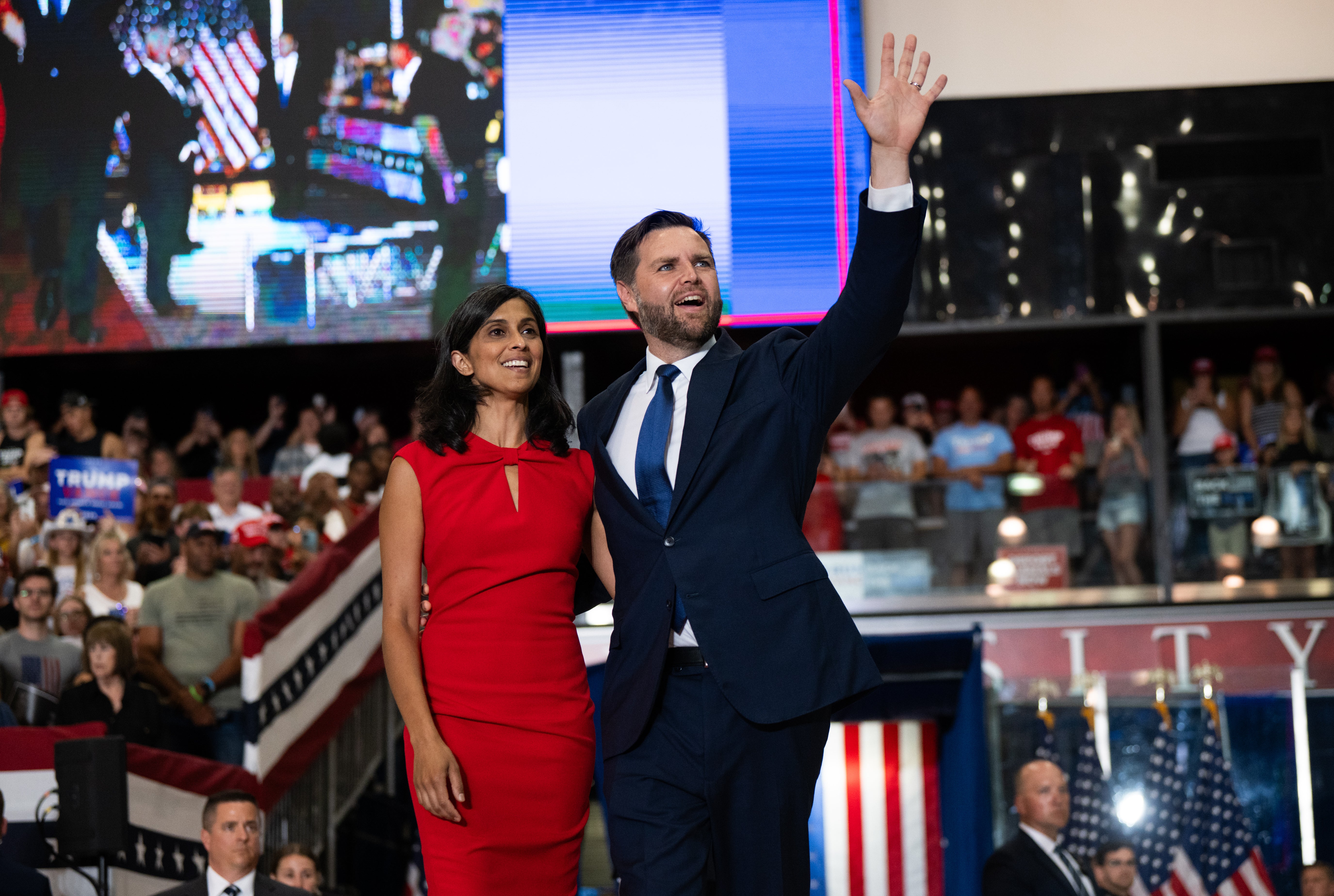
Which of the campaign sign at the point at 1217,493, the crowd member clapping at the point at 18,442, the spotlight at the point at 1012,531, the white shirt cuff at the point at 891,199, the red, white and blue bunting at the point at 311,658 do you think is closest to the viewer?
the white shirt cuff at the point at 891,199

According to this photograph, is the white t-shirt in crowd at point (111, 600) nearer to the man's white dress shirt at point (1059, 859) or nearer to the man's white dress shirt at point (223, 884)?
the man's white dress shirt at point (223, 884)

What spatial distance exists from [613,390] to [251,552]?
198 inches

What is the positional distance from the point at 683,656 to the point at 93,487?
22.0 ft

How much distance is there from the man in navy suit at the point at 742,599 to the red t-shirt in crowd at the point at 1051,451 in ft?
21.5

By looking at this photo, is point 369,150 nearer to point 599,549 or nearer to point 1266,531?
point 1266,531

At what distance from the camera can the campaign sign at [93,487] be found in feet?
27.6

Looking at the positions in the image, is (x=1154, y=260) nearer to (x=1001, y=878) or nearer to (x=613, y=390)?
(x=1001, y=878)

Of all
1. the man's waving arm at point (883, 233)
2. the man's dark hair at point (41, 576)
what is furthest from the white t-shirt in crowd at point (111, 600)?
the man's waving arm at point (883, 233)

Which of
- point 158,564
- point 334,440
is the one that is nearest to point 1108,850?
point 158,564

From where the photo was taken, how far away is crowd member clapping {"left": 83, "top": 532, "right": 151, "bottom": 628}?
7.43 metres

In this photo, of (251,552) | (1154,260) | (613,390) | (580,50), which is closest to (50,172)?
(580,50)

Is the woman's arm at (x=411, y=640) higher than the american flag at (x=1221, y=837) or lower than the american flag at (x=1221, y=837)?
higher

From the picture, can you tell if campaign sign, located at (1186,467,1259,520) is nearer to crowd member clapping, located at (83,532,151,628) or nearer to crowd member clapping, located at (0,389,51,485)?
crowd member clapping, located at (83,532,151,628)

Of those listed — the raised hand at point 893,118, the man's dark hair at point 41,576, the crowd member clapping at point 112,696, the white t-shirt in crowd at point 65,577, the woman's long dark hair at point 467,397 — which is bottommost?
the crowd member clapping at point 112,696
